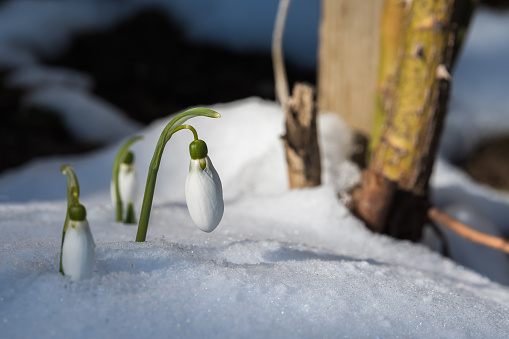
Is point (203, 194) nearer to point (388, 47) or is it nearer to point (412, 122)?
point (412, 122)

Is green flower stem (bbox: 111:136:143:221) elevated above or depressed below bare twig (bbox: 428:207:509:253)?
above

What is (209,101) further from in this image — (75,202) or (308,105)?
(75,202)

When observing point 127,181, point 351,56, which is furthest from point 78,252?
point 351,56

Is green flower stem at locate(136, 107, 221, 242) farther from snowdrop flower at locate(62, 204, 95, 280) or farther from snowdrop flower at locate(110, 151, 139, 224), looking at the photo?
snowdrop flower at locate(110, 151, 139, 224)

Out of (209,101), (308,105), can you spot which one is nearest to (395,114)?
(308,105)

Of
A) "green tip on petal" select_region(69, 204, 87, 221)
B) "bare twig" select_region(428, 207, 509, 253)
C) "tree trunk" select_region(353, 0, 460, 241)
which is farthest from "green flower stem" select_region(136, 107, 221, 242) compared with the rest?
"bare twig" select_region(428, 207, 509, 253)

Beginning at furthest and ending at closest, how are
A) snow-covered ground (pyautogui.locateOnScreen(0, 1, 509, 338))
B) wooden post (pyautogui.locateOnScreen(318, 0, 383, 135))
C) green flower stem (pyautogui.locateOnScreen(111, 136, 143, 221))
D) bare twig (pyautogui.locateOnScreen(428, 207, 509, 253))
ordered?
wooden post (pyautogui.locateOnScreen(318, 0, 383, 135)) < bare twig (pyautogui.locateOnScreen(428, 207, 509, 253)) < green flower stem (pyautogui.locateOnScreen(111, 136, 143, 221)) < snow-covered ground (pyautogui.locateOnScreen(0, 1, 509, 338))

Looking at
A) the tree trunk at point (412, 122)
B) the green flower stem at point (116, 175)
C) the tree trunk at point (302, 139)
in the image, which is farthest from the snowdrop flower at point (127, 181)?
the tree trunk at point (412, 122)
